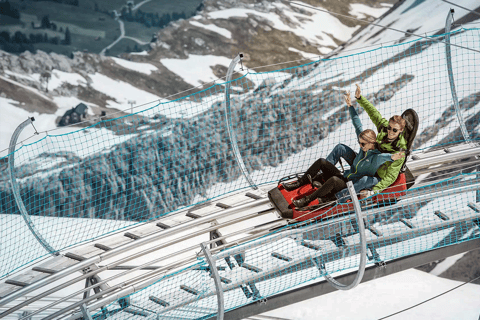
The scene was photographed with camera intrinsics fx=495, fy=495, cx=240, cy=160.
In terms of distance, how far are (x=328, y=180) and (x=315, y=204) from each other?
7.1 inches

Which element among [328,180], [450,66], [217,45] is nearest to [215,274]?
[328,180]

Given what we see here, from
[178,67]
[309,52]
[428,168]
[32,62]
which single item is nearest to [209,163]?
[178,67]

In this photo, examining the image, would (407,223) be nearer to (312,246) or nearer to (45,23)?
(312,246)

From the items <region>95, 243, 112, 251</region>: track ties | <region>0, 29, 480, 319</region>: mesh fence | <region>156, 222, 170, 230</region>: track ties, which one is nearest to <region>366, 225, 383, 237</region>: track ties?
<region>156, 222, 170, 230</region>: track ties

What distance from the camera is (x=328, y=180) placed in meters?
3.13

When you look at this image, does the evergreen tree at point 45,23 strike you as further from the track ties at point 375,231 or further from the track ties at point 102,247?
the track ties at point 375,231

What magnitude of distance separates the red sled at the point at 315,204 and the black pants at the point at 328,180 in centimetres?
6

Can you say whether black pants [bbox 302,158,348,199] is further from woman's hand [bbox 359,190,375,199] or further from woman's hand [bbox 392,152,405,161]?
woman's hand [bbox 392,152,405,161]

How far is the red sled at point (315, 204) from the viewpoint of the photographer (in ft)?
10.1

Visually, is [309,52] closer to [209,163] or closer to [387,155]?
[209,163]

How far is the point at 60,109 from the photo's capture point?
10.6m

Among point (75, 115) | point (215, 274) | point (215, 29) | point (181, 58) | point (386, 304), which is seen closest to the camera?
point (215, 274)

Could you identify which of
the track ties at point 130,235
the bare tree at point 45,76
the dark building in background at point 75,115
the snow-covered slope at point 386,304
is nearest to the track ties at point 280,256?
the track ties at point 130,235

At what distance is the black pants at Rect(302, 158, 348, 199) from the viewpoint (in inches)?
123
